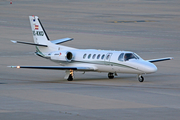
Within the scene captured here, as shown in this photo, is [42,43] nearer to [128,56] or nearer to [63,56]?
[63,56]

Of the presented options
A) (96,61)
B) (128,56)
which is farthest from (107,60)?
(128,56)

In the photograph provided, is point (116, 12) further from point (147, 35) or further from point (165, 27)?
point (147, 35)

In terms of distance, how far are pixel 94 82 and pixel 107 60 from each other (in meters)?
1.70

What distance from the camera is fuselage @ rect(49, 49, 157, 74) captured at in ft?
97.1

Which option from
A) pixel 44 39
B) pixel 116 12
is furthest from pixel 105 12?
pixel 44 39

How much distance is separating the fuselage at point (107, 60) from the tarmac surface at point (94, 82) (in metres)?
0.89

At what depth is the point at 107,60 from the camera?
30.9 meters

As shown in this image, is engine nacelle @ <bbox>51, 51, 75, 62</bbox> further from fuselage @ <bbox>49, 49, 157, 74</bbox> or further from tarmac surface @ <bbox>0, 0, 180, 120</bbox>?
tarmac surface @ <bbox>0, 0, 180, 120</bbox>

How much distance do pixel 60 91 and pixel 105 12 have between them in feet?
235

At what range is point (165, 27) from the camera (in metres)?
71.7

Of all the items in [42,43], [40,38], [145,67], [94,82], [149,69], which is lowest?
[94,82]

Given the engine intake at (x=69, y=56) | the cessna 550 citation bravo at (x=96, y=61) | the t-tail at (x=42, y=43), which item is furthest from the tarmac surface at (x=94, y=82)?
the t-tail at (x=42, y=43)

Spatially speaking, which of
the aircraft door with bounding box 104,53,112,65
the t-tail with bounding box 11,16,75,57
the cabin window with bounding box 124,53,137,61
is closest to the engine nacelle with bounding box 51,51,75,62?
the t-tail with bounding box 11,16,75,57

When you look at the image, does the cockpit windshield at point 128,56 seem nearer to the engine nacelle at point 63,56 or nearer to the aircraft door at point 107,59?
the aircraft door at point 107,59
